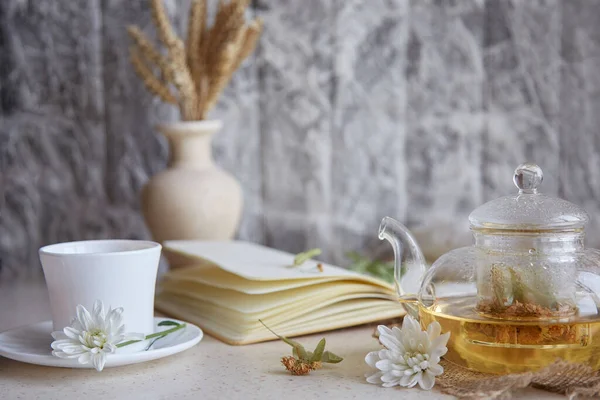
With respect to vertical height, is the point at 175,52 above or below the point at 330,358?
above

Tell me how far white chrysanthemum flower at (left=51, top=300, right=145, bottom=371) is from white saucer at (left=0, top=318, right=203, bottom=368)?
0.04 feet

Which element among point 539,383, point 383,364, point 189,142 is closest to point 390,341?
point 383,364

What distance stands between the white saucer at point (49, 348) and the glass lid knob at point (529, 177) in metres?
0.34

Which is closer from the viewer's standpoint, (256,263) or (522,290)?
(522,290)

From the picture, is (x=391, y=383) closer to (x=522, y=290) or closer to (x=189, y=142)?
(x=522, y=290)

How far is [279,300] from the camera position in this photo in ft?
2.72

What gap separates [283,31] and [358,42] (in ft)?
Result: 0.47

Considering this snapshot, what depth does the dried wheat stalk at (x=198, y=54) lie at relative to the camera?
45.9 inches

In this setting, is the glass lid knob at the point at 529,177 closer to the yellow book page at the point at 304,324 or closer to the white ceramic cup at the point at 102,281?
the yellow book page at the point at 304,324

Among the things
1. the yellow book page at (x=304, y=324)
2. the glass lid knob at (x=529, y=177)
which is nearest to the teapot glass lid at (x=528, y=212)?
the glass lid knob at (x=529, y=177)

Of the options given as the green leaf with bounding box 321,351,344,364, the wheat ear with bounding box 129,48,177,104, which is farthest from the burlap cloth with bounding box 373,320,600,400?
the wheat ear with bounding box 129,48,177,104

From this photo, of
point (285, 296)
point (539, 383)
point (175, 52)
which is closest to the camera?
point (539, 383)

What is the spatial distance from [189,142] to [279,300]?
476mm

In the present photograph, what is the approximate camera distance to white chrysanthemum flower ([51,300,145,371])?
0.64 metres
